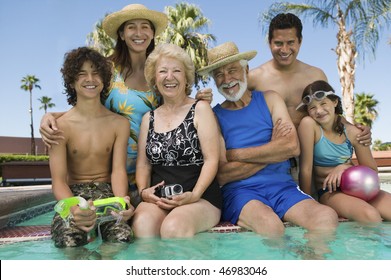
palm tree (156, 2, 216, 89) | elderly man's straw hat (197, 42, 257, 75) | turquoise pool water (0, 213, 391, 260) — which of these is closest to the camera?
turquoise pool water (0, 213, 391, 260)

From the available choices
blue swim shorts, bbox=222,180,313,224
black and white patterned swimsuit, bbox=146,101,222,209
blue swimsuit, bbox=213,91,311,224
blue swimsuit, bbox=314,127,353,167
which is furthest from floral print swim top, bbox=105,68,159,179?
blue swimsuit, bbox=314,127,353,167

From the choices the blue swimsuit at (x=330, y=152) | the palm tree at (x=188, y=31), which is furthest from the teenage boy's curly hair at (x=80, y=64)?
the palm tree at (x=188, y=31)

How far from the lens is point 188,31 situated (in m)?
28.0

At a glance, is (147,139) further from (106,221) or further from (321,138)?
(321,138)

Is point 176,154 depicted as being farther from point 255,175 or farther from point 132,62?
point 132,62

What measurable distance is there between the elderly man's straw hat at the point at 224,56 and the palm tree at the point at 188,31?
2299 centimetres

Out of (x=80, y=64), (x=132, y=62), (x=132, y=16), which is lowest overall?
(x=80, y=64)

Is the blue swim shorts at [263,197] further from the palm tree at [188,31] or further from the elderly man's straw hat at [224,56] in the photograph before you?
the palm tree at [188,31]

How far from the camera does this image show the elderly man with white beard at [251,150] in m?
3.92

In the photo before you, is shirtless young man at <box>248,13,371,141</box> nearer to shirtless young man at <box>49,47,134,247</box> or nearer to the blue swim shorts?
the blue swim shorts

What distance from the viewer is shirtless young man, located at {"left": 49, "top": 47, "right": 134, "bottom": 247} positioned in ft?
12.6

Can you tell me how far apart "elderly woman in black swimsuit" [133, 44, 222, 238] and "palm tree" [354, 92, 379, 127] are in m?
36.5

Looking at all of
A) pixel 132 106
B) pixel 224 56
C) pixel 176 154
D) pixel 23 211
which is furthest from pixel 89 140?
pixel 23 211

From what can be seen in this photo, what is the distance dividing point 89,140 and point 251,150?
1.50m
